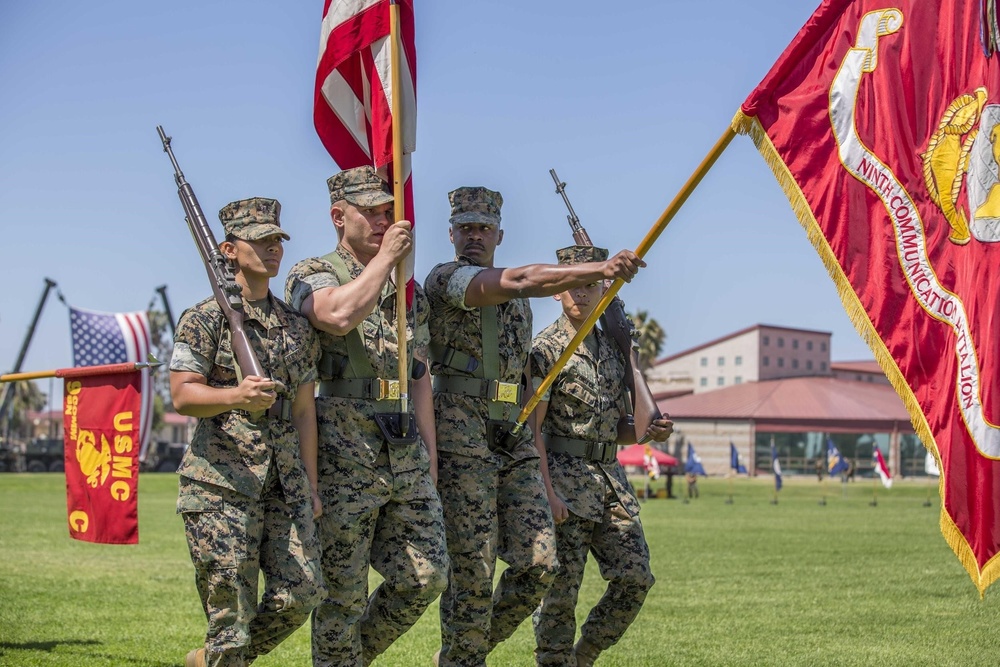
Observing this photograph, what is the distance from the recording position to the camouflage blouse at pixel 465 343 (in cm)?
710

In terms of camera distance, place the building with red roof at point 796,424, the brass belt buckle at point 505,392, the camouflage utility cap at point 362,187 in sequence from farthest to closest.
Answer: the building with red roof at point 796,424 < the brass belt buckle at point 505,392 < the camouflage utility cap at point 362,187

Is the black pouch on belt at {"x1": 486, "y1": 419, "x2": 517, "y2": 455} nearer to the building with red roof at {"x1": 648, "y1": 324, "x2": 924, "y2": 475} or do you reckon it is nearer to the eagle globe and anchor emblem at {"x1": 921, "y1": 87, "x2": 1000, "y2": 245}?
the eagle globe and anchor emblem at {"x1": 921, "y1": 87, "x2": 1000, "y2": 245}

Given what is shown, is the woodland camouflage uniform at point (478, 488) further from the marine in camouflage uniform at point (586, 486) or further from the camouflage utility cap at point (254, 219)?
the camouflage utility cap at point (254, 219)

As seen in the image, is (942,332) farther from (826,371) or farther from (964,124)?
(826,371)

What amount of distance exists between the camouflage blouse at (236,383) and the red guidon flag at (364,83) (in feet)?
3.98

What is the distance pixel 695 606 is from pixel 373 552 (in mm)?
7045

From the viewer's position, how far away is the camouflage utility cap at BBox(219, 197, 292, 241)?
20.6 ft

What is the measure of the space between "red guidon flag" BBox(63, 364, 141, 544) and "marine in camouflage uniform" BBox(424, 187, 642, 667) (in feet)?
8.14

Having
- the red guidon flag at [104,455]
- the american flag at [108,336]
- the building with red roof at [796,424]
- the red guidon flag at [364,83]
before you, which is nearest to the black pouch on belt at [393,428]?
the red guidon flag at [364,83]

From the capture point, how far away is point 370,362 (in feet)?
21.6

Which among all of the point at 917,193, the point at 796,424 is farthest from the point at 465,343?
the point at 796,424

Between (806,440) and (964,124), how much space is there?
273 feet

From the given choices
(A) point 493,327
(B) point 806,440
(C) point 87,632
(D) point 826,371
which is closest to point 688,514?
(C) point 87,632

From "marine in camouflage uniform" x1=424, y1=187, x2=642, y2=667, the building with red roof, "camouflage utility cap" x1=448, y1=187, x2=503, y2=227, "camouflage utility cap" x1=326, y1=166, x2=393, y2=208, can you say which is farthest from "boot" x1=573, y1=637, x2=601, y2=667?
the building with red roof
